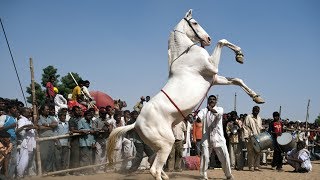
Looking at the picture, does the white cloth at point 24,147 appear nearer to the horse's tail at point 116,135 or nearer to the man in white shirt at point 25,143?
the man in white shirt at point 25,143

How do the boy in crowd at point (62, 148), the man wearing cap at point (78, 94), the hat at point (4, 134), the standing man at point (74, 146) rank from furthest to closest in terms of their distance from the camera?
the man wearing cap at point (78, 94) → the standing man at point (74, 146) → the boy in crowd at point (62, 148) → the hat at point (4, 134)

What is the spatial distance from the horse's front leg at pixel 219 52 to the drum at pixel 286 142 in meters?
5.69

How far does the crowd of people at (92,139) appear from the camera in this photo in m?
8.48

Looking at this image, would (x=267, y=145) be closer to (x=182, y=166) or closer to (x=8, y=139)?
(x=182, y=166)

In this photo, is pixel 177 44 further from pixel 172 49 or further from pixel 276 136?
pixel 276 136

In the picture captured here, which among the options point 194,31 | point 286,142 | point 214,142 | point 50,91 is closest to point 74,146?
point 50,91

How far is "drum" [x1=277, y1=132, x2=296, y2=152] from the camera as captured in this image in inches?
463

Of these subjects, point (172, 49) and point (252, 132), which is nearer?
point (172, 49)

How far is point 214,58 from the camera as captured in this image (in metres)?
6.73

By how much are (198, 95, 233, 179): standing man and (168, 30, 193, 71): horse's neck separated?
222 cm

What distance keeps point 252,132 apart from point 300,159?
67.0 inches

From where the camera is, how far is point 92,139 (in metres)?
9.61

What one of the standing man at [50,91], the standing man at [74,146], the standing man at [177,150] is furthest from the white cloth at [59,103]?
the standing man at [177,150]

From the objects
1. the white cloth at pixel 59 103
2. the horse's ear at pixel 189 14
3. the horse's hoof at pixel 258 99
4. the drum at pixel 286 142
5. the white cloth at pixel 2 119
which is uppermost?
the horse's ear at pixel 189 14
